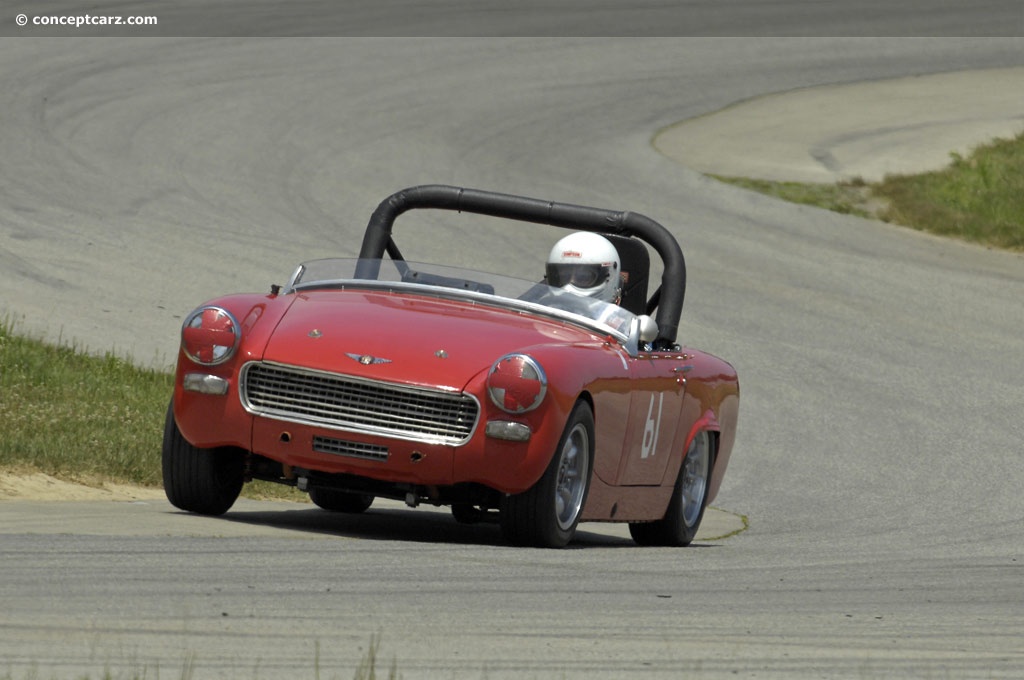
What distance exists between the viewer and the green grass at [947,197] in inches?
1049

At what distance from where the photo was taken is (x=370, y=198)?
24.4m

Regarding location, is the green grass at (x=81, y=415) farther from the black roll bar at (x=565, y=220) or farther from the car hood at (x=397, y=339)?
the car hood at (x=397, y=339)

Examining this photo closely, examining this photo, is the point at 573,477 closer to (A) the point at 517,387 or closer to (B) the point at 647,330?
(A) the point at 517,387

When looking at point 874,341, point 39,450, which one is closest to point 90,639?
point 39,450

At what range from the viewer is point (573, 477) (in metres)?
8.55

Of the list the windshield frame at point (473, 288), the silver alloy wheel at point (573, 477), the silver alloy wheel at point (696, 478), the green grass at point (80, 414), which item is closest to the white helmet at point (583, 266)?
the windshield frame at point (473, 288)

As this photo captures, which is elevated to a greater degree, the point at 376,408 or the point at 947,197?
the point at 376,408

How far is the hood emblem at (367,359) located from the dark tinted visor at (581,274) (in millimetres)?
2103

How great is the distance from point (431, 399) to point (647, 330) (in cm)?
163

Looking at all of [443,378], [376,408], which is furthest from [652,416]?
[376,408]

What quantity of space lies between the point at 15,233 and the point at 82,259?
107 cm

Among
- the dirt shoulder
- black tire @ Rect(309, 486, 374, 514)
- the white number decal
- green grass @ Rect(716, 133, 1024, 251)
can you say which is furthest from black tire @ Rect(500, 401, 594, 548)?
green grass @ Rect(716, 133, 1024, 251)

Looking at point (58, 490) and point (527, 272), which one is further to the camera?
point (527, 272)
